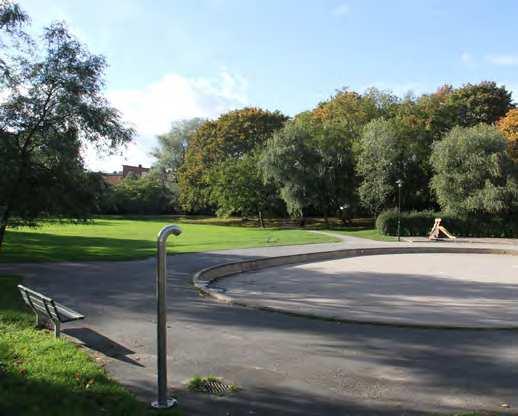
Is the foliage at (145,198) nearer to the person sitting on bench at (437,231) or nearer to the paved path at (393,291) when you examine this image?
the person sitting on bench at (437,231)

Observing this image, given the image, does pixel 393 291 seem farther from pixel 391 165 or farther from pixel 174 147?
pixel 174 147

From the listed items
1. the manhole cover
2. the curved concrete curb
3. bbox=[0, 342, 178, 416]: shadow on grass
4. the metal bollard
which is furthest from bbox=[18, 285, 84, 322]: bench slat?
the curved concrete curb

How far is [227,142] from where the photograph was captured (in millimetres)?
60531

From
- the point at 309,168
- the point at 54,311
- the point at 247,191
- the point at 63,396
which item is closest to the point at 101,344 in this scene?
the point at 54,311

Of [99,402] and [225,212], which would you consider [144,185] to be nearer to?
[225,212]

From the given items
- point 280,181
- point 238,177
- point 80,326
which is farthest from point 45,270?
point 238,177

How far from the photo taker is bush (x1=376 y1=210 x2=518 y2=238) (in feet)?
112

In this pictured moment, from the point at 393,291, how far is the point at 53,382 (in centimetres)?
1017

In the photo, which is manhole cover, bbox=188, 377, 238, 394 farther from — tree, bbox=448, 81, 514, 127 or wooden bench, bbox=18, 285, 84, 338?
tree, bbox=448, 81, 514, 127

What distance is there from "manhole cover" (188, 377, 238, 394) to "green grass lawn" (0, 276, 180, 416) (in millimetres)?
710

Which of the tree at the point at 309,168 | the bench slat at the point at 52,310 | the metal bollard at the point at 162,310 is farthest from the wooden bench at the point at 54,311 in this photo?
the tree at the point at 309,168

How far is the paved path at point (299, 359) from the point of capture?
493 cm

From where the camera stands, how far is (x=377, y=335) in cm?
787

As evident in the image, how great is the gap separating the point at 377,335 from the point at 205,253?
13857 mm
